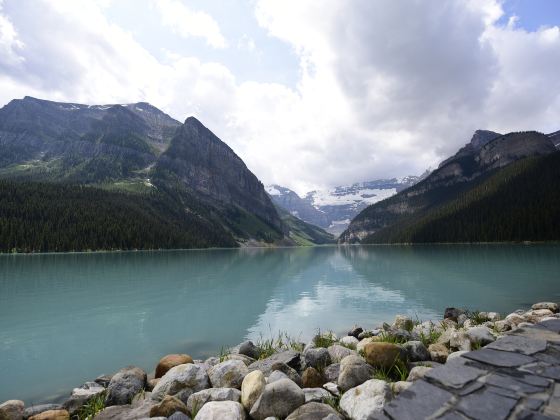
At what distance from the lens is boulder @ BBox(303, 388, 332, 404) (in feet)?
28.8

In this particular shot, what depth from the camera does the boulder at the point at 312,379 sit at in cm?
1043

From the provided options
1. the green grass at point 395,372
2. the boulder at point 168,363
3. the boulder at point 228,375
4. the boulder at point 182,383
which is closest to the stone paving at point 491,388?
the green grass at point 395,372

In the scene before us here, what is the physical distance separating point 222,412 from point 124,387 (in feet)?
16.6

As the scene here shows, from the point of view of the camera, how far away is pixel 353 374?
9.77 metres

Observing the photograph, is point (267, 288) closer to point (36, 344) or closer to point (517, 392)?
point (36, 344)

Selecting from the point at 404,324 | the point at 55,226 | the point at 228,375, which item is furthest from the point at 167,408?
the point at 55,226

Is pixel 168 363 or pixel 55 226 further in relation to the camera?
pixel 55 226

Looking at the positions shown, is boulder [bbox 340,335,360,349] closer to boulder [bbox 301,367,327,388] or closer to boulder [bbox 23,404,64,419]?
boulder [bbox 301,367,327,388]

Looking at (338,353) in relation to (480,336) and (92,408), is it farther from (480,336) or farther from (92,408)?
(92,408)

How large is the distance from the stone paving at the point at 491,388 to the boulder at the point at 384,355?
347 centimetres

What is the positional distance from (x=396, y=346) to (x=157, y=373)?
29.4ft

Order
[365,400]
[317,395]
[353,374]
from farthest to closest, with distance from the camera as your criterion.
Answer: [353,374]
[317,395]
[365,400]

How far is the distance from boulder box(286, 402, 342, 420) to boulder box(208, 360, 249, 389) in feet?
11.6

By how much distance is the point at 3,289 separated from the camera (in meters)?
45.7
